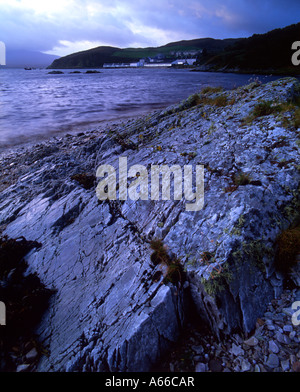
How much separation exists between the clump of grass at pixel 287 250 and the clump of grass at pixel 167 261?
209 cm

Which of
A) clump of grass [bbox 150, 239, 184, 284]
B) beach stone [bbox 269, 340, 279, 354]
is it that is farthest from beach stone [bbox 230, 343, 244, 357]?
clump of grass [bbox 150, 239, 184, 284]

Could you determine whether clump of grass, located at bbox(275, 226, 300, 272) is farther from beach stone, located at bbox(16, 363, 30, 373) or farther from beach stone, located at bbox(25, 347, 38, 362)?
beach stone, located at bbox(16, 363, 30, 373)

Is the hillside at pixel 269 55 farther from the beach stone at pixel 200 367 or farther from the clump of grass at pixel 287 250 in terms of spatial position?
the beach stone at pixel 200 367

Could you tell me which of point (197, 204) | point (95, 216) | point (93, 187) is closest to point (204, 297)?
point (197, 204)

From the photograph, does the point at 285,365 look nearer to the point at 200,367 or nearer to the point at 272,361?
the point at 272,361

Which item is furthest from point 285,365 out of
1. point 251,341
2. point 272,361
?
point 251,341

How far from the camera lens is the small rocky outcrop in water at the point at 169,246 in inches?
151

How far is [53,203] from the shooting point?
312 inches

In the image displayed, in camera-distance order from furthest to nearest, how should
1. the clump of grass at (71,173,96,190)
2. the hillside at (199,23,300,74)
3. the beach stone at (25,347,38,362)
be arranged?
the hillside at (199,23,300,74), the clump of grass at (71,173,96,190), the beach stone at (25,347,38,362)

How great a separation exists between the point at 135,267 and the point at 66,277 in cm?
215

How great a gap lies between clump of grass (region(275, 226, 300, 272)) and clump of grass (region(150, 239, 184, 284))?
2091 millimetres

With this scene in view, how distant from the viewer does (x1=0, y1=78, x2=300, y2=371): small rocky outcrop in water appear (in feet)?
12.6

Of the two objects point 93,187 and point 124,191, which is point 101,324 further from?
point 93,187

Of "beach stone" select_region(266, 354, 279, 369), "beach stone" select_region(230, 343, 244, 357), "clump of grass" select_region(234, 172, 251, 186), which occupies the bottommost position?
"beach stone" select_region(230, 343, 244, 357)
